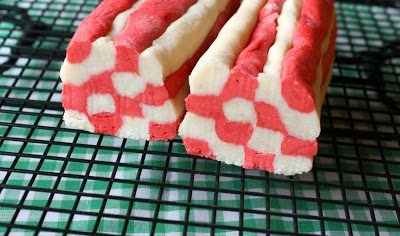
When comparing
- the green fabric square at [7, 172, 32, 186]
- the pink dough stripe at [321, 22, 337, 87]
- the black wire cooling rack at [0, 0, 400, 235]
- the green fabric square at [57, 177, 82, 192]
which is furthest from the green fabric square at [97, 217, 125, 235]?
the pink dough stripe at [321, 22, 337, 87]

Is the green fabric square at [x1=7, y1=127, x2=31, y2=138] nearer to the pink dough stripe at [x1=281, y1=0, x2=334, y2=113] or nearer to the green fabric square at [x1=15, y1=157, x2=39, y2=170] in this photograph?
the green fabric square at [x1=15, y1=157, x2=39, y2=170]

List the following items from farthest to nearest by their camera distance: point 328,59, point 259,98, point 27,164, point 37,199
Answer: point 328,59 → point 27,164 → point 37,199 → point 259,98

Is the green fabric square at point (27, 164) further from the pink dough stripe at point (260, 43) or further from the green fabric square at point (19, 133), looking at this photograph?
the pink dough stripe at point (260, 43)

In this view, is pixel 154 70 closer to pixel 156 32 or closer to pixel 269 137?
pixel 156 32

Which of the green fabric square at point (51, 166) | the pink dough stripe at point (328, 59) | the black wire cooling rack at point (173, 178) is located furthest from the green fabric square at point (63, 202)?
the pink dough stripe at point (328, 59)

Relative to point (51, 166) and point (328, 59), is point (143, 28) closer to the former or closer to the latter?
point (51, 166)

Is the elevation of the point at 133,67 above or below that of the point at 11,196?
above

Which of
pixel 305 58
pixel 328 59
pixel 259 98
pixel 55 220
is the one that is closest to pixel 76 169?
pixel 55 220

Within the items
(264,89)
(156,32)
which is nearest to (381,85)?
(264,89)
